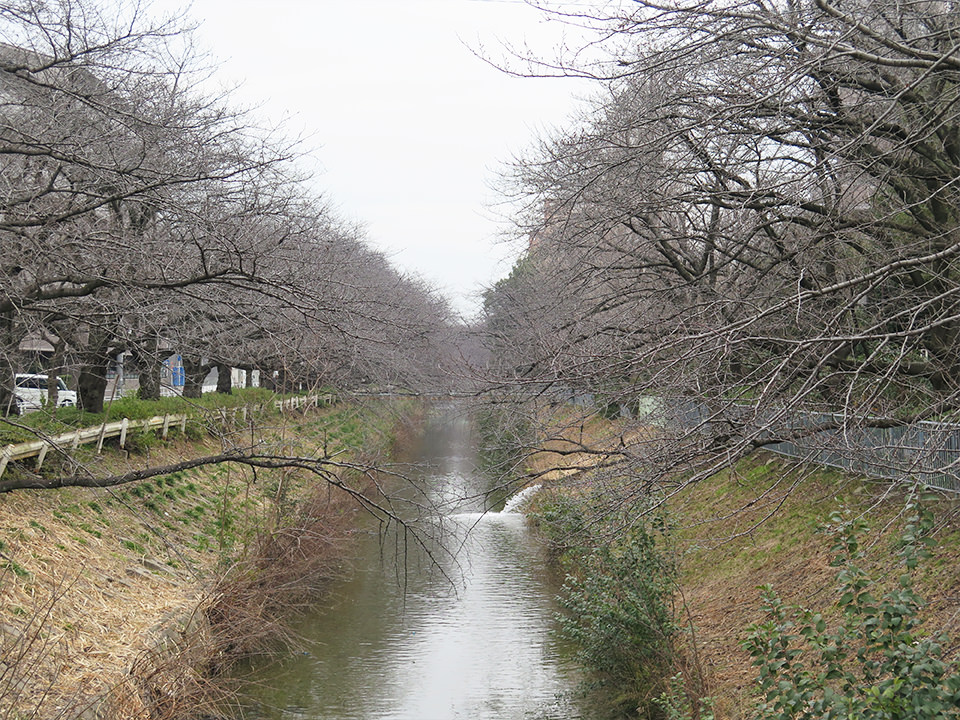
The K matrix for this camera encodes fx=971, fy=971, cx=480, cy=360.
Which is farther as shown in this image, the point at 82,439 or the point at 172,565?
the point at 82,439

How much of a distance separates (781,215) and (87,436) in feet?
38.4

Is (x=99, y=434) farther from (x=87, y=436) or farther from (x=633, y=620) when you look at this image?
(x=633, y=620)

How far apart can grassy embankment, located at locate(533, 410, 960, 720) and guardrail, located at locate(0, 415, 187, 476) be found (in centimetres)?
586

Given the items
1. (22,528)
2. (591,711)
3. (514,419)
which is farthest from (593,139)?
(22,528)

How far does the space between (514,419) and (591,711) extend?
346 cm

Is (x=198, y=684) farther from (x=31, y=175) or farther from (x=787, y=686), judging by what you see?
(x=787, y=686)

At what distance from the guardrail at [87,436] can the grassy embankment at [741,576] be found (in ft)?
19.2

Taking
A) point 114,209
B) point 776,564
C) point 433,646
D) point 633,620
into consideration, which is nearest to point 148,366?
point 114,209

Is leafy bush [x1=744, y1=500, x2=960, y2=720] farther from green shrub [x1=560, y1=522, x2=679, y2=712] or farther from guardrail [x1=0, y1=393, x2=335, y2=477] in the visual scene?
guardrail [x1=0, y1=393, x2=335, y2=477]

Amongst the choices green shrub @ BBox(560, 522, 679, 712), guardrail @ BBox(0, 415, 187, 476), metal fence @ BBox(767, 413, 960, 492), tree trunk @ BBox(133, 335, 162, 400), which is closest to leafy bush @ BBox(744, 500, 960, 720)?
metal fence @ BBox(767, 413, 960, 492)

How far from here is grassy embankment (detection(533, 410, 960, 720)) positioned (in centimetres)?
878

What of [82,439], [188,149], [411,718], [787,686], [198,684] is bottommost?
[411,718]

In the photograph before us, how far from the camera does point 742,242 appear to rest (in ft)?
28.2

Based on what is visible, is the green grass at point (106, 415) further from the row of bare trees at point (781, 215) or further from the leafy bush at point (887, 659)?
the leafy bush at point (887, 659)
